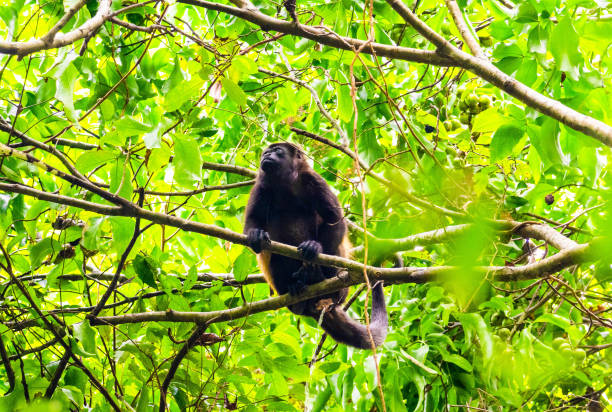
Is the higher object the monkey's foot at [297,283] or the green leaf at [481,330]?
the green leaf at [481,330]

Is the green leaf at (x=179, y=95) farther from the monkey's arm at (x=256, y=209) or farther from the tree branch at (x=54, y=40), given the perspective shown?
the monkey's arm at (x=256, y=209)

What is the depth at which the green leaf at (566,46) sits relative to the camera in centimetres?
210

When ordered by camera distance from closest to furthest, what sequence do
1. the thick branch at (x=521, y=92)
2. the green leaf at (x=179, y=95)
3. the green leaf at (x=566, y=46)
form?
1. the thick branch at (x=521, y=92)
2. the green leaf at (x=566, y=46)
3. the green leaf at (x=179, y=95)

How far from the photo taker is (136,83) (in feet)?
11.2

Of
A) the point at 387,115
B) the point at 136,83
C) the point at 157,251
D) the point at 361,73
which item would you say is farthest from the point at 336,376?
the point at 136,83

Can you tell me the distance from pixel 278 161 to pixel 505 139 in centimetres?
217

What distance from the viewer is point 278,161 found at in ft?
14.8

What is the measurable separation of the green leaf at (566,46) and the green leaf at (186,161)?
1465 millimetres

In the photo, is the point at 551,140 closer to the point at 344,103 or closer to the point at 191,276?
the point at 344,103

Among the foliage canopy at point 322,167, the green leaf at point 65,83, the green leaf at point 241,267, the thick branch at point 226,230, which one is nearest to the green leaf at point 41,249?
the foliage canopy at point 322,167

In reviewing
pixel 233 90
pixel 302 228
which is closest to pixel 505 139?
pixel 233 90

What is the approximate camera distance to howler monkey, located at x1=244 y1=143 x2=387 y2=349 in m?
4.14

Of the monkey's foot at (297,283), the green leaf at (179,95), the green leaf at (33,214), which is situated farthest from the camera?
the monkey's foot at (297,283)

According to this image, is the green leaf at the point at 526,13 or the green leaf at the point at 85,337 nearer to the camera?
the green leaf at the point at 526,13
